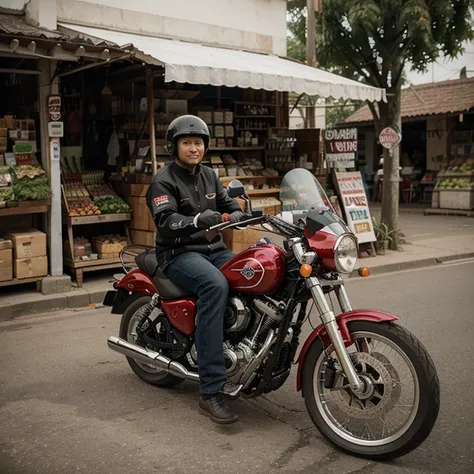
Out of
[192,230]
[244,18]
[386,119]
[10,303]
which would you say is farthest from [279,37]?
[192,230]

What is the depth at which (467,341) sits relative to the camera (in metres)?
5.96

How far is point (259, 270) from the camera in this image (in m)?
3.83

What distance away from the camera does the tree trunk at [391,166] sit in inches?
455

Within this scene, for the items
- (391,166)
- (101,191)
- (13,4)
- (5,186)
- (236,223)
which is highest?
(13,4)

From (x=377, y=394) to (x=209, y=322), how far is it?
107 cm

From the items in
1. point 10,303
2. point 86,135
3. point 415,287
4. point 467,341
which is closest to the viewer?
point 467,341

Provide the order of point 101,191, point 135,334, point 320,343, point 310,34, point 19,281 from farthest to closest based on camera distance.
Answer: point 310,34, point 101,191, point 19,281, point 135,334, point 320,343

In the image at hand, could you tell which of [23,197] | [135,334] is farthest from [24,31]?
[135,334]

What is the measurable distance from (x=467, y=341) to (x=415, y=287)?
9.08 ft

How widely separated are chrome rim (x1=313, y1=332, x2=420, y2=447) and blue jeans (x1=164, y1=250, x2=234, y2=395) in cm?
61

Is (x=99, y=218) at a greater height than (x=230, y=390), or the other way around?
(x=99, y=218)

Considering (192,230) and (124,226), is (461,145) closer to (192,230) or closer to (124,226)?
(124,226)

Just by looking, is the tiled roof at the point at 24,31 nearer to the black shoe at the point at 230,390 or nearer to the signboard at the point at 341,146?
the black shoe at the point at 230,390

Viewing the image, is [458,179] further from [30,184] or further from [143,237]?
Answer: [30,184]
